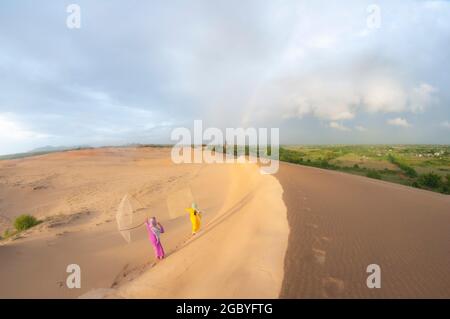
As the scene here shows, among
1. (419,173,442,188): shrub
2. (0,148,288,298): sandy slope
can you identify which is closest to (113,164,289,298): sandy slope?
(0,148,288,298): sandy slope

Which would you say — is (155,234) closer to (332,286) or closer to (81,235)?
(332,286)

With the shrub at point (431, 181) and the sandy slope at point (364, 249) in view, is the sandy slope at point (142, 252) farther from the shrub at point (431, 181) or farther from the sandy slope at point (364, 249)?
the shrub at point (431, 181)

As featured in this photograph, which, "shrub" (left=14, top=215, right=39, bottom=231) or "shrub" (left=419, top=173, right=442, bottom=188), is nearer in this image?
"shrub" (left=14, top=215, right=39, bottom=231)

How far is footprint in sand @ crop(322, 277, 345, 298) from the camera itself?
14.4ft

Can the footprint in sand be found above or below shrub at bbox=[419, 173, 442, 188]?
above

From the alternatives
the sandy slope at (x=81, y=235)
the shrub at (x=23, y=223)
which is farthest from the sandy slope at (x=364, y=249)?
the shrub at (x=23, y=223)

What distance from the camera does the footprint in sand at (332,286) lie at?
440 cm

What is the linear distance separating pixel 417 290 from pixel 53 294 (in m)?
8.11

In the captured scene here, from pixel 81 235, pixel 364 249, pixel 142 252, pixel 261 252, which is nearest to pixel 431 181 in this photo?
pixel 364 249

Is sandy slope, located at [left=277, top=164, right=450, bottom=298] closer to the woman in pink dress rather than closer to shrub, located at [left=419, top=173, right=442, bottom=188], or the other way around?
the woman in pink dress

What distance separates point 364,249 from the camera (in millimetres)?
6418

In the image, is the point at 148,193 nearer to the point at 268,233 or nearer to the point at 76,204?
the point at 76,204

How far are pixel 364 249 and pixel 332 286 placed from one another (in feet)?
8.07
